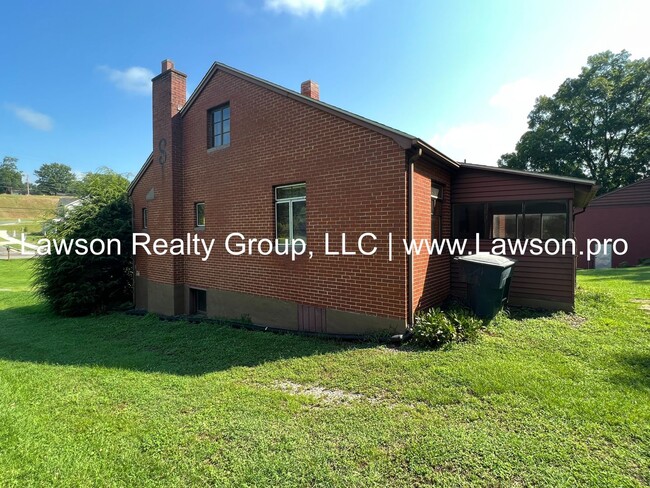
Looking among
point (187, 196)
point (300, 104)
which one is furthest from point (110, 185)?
point (300, 104)

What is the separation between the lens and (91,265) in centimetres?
1202

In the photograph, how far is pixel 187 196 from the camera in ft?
34.2

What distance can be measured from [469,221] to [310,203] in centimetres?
407

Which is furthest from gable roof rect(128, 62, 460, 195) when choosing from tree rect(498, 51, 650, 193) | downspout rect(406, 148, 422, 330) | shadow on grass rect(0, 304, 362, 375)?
tree rect(498, 51, 650, 193)

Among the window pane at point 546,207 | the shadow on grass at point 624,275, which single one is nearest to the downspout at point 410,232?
the window pane at point 546,207

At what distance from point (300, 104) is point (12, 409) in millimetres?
7013

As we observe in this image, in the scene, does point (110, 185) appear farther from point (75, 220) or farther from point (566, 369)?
point (566, 369)

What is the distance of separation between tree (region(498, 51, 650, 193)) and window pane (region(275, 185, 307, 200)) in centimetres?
2937

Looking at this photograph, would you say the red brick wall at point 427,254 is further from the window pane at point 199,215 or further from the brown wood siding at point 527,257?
the window pane at point 199,215

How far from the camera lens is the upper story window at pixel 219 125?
952cm

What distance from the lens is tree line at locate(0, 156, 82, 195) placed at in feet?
353

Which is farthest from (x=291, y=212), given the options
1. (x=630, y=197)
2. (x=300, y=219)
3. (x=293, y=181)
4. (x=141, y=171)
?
(x=630, y=197)

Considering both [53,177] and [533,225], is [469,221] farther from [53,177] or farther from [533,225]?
[53,177]

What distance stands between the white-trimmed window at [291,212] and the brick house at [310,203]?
0.03 metres
